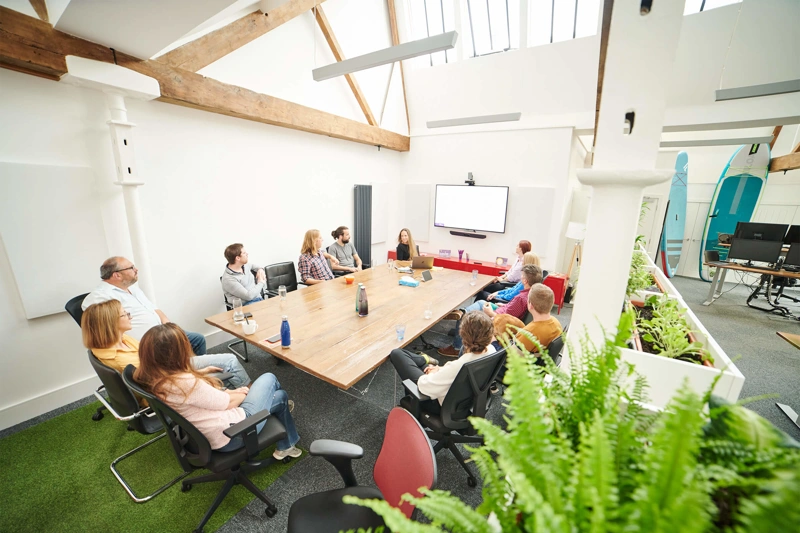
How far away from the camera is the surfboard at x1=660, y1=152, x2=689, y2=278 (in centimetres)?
738

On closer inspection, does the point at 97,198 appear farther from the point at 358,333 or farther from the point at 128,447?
the point at 358,333

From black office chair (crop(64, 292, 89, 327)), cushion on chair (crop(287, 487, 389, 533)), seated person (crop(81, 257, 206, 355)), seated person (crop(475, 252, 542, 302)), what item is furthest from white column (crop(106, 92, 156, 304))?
seated person (crop(475, 252, 542, 302))

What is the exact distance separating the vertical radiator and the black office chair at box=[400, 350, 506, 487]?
4078mm

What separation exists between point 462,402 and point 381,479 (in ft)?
2.52

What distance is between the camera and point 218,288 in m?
4.02

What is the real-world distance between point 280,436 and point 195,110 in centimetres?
369

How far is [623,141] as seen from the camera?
1.12 metres

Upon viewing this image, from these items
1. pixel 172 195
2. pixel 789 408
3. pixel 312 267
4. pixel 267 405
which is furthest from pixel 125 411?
pixel 789 408

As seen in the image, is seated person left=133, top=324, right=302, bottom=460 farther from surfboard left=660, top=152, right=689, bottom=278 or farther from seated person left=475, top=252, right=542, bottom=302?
surfboard left=660, top=152, right=689, bottom=278

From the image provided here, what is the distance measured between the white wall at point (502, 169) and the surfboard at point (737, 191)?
14.7ft

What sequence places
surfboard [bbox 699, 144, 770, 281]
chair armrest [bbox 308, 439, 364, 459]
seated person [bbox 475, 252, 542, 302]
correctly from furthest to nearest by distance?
surfboard [bbox 699, 144, 770, 281] → seated person [bbox 475, 252, 542, 302] → chair armrest [bbox 308, 439, 364, 459]

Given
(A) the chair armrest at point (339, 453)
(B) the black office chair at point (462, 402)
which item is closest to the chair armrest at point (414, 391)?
(B) the black office chair at point (462, 402)

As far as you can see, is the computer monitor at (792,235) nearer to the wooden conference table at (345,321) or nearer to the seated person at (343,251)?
the wooden conference table at (345,321)

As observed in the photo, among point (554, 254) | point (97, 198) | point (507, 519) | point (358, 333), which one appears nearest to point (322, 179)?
point (97, 198)
